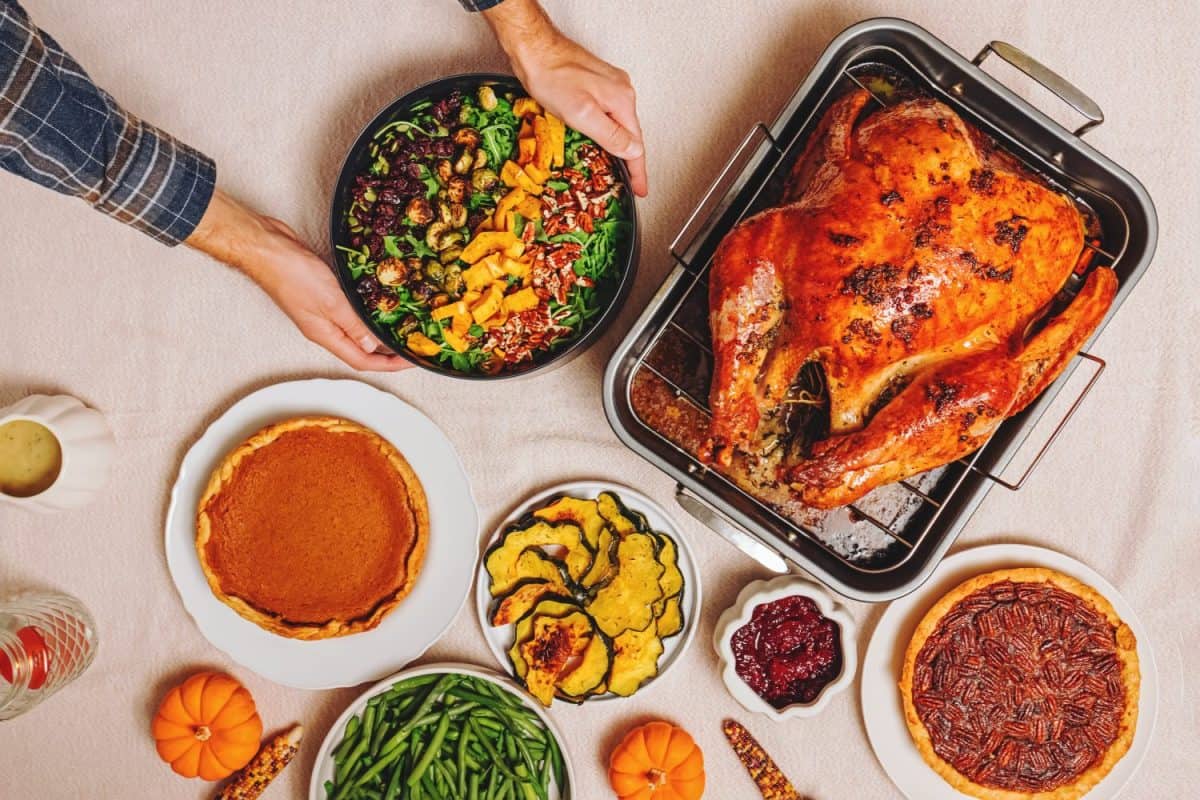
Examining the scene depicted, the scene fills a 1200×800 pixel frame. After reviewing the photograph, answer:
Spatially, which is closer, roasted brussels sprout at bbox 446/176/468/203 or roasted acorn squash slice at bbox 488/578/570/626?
roasted brussels sprout at bbox 446/176/468/203

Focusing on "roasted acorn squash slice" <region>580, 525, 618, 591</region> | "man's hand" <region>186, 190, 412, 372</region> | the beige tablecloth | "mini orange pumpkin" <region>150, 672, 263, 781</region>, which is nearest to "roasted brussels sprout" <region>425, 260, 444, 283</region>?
"man's hand" <region>186, 190, 412, 372</region>

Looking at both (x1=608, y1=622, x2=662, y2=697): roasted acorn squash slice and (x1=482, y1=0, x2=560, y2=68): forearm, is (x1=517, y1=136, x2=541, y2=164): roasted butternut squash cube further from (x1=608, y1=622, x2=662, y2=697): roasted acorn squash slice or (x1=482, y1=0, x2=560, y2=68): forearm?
(x1=608, y1=622, x2=662, y2=697): roasted acorn squash slice

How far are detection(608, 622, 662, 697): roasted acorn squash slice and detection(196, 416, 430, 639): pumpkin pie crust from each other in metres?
0.48

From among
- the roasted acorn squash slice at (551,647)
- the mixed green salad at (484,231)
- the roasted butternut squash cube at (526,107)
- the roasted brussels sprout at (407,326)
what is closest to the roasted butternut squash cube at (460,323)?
the mixed green salad at (484,231)

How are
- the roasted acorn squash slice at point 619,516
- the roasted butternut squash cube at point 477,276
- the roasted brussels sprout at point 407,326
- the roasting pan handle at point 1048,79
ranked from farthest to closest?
the roasted acorn squash slice at point 619,516 < the roasted brussels sprout at point 407,326 < the roasted butternut squash cube at point 477,276 < the roasting pan handle at point 1048,79

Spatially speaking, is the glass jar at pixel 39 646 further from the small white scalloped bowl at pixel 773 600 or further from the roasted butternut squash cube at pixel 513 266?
the small white scalloped bowl at pixel 773 600

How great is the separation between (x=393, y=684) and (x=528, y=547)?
44 cm

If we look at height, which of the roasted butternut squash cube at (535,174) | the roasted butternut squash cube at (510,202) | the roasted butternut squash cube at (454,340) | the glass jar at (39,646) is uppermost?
the roasted butternut squash cube at (535,174)

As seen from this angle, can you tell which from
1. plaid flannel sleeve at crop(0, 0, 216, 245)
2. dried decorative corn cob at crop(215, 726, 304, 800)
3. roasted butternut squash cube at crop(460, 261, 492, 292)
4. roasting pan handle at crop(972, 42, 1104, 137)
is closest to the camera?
plaid flannel sleeve at crop(0, 0, 216, 245)

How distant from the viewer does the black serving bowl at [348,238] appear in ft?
5.62

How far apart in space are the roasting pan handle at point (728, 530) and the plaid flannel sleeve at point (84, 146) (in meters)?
1.13

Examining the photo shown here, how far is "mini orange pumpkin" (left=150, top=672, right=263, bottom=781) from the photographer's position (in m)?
1.94

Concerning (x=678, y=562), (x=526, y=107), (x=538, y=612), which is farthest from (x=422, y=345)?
(x=678, y=562)

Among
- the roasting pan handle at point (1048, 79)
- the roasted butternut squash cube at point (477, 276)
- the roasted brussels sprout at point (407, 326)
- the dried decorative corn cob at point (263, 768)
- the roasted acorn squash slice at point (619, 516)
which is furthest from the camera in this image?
the dried decorative corn cob at point (263, 768)
